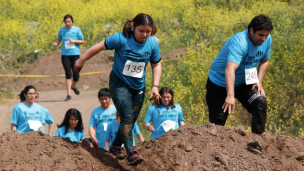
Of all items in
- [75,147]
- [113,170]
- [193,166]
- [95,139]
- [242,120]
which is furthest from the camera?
[242,120]

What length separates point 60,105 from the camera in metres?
11.4

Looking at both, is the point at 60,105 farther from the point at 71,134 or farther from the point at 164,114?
the point at 164,114

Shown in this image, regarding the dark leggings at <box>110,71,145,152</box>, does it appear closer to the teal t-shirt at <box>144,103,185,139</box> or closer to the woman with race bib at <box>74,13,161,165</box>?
the woman with race bib at <box>74,13,161,165</box>

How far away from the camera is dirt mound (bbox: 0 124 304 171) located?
447 centimetres

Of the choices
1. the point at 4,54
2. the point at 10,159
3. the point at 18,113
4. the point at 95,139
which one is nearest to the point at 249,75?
the point at 95,139

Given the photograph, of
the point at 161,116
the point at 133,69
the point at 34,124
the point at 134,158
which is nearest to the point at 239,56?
the point at 133,69

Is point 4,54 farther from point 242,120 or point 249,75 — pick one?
point 249,75

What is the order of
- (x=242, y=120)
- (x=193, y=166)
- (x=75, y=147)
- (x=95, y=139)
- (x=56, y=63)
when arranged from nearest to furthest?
(x=193, y=166) → (x=75, y=147) → (x=95, y=139) → (x=242, y=120) → (x=56, y=63)

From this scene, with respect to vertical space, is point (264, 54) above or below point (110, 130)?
above

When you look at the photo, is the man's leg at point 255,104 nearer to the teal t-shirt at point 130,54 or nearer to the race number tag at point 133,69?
the teal t-shirt at point 130,54

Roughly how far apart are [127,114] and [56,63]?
11443 millimetres

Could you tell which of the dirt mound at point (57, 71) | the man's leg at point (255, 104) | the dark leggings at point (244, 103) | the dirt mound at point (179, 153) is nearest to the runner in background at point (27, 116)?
the dirt mound at point (179, 153)

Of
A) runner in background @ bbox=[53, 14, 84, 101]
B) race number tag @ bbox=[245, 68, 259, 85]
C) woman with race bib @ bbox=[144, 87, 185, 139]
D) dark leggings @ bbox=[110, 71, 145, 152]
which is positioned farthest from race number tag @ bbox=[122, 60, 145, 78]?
runner in background @ bbox=[53, 14, 84, 101]

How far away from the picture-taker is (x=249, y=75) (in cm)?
527
